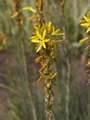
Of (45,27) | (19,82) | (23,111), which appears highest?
(45,27)

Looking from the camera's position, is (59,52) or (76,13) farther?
(76,13)

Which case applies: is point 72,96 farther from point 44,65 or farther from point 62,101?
point 44,65

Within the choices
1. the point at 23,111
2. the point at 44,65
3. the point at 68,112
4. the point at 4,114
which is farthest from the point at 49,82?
the point at 4,114

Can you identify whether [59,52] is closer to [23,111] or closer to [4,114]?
[23,111]

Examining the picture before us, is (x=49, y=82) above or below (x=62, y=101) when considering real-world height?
above

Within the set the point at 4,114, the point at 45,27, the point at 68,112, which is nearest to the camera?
the point at 45,27

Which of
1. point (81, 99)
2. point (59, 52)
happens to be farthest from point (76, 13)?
point (81, 99)

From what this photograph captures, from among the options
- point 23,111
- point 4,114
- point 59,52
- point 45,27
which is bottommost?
point 4,114

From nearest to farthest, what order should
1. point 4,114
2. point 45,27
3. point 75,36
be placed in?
point 45,27
point 4,114
point 75,36

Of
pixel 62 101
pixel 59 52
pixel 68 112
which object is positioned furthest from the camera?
pixel 59 52
